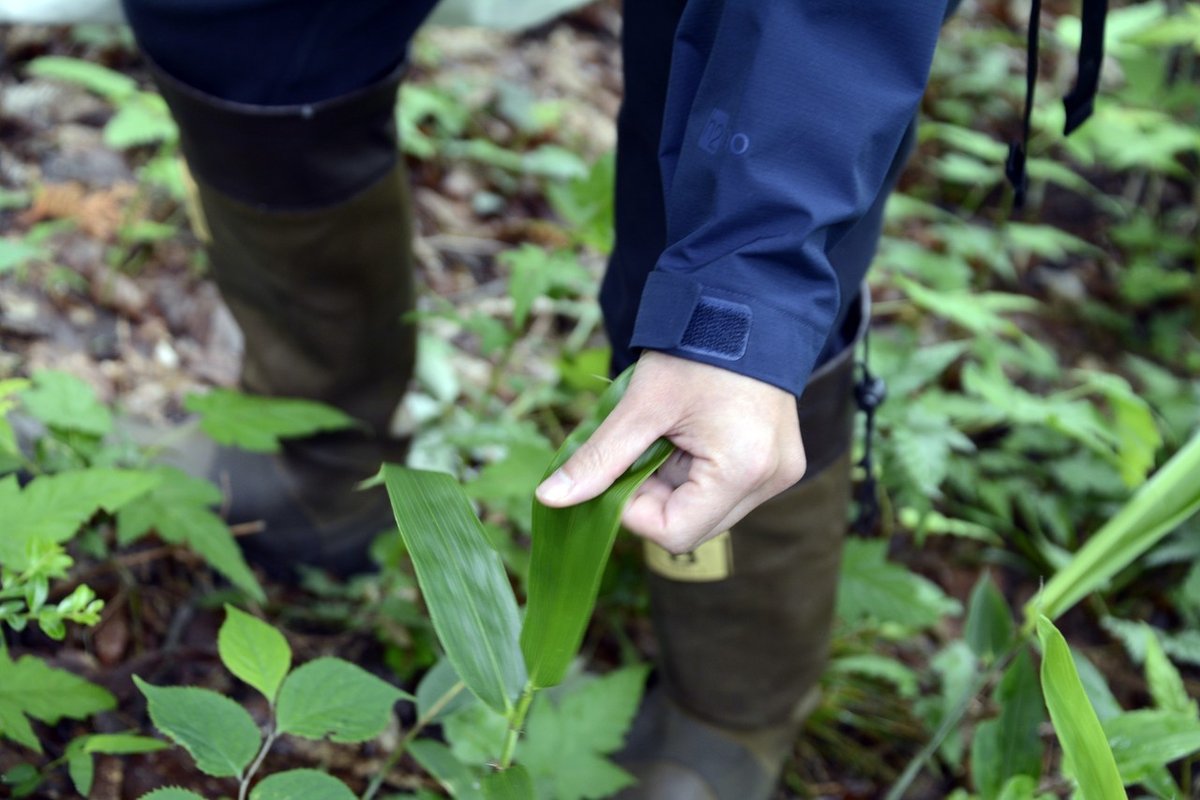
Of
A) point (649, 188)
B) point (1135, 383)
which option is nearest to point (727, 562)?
point (649, 188)

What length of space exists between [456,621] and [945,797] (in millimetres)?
977

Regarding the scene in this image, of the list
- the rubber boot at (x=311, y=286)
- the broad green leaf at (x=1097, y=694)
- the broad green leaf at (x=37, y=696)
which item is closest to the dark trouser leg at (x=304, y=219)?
the rubber boot at (x=311, y=286)

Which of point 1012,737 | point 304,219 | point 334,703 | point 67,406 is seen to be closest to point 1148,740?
point 1012,737

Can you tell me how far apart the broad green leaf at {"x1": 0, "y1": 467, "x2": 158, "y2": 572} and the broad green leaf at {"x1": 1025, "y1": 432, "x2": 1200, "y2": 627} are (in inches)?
39.8

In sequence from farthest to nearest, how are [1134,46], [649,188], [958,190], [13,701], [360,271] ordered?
[958,190]
[1134,46]
[360,271]
[649,188]
[13,701]

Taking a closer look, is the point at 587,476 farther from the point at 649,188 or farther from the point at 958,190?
the point at 958,190

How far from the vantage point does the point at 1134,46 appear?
105 inches

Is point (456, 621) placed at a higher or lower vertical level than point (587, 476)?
lower

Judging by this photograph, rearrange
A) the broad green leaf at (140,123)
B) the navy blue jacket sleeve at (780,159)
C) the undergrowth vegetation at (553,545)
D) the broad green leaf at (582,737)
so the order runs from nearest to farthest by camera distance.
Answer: the navy blue jacket sleeve at (780,159) → the undergrowth vegetation at (553,545) → the broad green leaf at (582,737) → the broad green leaf at (140,123)

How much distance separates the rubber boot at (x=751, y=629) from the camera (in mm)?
1202

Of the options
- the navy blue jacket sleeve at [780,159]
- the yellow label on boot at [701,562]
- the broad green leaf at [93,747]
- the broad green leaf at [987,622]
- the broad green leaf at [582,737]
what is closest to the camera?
the navy blue jacket sleeve at [780,159]

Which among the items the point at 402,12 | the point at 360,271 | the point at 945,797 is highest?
the point at 402,12

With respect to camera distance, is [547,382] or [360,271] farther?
[547,382]

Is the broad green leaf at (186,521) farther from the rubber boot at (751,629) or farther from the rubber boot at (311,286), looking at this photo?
the rubber boot at (751,629)
